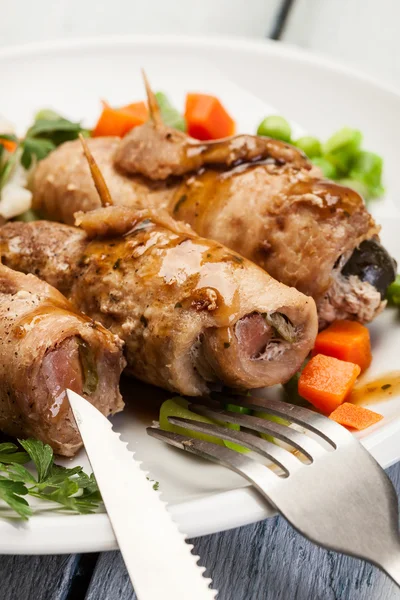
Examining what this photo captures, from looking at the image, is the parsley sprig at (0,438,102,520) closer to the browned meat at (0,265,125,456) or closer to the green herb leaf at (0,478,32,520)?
the green herb leaf at (0,478,32,520)

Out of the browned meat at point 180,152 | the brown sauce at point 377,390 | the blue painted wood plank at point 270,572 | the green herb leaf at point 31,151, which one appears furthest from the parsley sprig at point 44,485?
the green herb leaf at point 31,151

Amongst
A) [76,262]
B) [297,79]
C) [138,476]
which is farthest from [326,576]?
[297,79]

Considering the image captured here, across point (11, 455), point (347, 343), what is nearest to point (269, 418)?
point (347, 343)

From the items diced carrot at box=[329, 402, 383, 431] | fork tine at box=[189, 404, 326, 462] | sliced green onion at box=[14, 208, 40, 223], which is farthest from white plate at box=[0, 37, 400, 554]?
sliced green onion at box=[14, 208, 40, 223]

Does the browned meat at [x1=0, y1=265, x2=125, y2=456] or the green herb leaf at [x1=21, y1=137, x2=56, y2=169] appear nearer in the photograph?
the browned meat at [x1=0, y1=265, x2=125, y2=456]

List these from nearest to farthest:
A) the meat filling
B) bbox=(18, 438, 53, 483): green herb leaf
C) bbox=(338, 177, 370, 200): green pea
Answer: bbox=(18, 438, 53, 483): green herb leaf → the meat filling → bbox=(338, 177, 370, 200): green pea

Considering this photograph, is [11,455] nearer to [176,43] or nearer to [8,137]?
[8,137]
